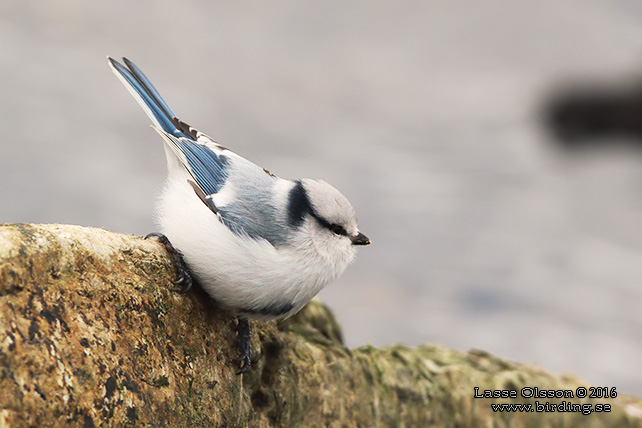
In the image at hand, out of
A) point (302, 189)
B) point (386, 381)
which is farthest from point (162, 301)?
point (386, 381)

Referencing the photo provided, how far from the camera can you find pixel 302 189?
10.1 feet

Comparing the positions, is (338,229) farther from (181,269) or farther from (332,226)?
(181,269)

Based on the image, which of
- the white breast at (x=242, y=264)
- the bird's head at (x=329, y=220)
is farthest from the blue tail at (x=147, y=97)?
the bird's head at (x=329, y=220)

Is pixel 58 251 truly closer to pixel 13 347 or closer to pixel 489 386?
pixel 13 347

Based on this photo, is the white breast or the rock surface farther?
the white breast

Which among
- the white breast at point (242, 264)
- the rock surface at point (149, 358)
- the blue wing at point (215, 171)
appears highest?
the blue wing at point (215, 171)

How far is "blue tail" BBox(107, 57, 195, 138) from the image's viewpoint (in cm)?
337

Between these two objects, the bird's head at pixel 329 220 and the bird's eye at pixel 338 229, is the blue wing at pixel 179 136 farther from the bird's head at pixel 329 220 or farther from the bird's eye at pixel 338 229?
the bird's eye at pixel 338 229

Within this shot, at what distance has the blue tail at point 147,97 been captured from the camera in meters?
3.37

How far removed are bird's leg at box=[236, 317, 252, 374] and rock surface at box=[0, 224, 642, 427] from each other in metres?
0.04

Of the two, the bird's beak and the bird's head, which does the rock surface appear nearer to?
the bird's head

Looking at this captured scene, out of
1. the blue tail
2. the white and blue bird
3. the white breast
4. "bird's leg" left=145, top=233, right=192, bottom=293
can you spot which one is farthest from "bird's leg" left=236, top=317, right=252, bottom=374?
the blue tail

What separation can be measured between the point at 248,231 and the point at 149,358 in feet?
2.26

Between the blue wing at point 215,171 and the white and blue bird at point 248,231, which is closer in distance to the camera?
the white and blue bird at point 248,231
